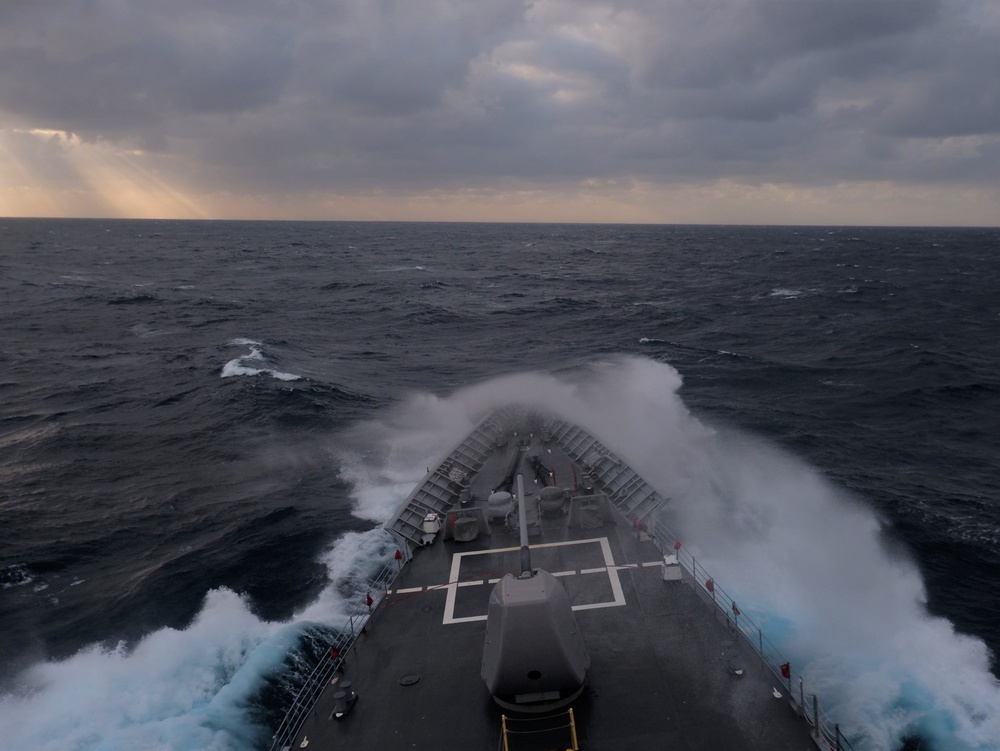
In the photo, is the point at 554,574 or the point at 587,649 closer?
the point at 587,649

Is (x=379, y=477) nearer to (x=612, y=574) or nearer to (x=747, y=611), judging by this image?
(x=612, y=574)

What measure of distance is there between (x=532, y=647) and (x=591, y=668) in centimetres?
339

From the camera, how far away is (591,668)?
54.2 ft

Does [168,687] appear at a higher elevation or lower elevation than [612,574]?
lower

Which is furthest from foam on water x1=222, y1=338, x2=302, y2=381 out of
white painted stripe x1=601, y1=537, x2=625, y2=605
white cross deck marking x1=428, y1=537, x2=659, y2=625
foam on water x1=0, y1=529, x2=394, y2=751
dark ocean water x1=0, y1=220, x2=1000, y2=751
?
white painted stripe x1=601, y1=537, x2=625, y2=605

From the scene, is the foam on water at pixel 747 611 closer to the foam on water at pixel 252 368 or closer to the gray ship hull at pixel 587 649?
the gray ship hull at pixel 587 649

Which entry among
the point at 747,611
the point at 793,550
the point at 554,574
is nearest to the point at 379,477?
the point at 554,574

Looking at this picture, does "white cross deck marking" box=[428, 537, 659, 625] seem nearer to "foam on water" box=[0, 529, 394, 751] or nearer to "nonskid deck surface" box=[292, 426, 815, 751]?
"nonskid deck surface" box=[292, 426, 815, 751]

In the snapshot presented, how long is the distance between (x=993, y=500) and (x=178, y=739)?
37.5 m

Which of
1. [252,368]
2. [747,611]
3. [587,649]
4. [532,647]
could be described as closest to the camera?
[532,647]

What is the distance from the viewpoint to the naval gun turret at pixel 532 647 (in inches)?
548

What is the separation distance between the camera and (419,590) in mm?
20625

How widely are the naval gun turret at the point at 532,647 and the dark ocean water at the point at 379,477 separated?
30.5 feet

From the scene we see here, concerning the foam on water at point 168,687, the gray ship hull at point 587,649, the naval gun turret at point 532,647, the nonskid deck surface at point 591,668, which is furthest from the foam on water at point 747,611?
the naval gun turret at point 532,647
